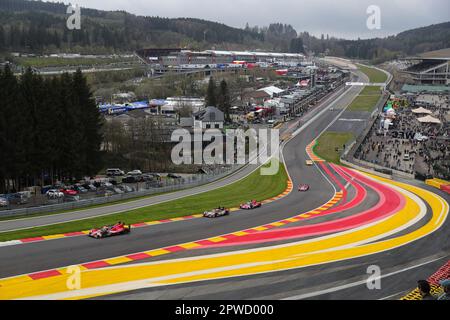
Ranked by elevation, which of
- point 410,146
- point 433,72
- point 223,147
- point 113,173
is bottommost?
point 113,173

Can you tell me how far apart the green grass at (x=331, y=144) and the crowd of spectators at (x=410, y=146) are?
10.9ft

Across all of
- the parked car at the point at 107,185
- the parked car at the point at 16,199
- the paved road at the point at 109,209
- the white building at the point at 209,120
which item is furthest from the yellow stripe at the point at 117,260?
the white building at the point at 209,120

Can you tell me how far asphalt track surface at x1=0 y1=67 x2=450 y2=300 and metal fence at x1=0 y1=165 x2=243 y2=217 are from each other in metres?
9.32

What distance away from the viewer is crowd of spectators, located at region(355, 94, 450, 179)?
61728 mm

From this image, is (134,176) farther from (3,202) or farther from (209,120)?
(209,120)

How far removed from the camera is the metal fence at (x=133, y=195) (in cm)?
3506

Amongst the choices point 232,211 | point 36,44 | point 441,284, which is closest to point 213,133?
point 232,211

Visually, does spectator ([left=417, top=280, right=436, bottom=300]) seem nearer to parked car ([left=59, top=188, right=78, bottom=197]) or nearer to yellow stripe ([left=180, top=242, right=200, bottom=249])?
yellow stripe ([left=180, top=242, right=200, bottom=249])

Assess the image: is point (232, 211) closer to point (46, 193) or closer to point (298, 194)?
point (298, 194)

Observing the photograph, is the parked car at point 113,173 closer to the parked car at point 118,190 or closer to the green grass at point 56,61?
the parked car at point 118,190

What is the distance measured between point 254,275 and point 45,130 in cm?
3136

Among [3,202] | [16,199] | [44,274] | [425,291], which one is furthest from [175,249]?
[16,199]

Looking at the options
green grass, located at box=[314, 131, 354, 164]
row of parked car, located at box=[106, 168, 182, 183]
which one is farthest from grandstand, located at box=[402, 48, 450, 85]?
row of parked car, located at box=[106, 168, 182, 183]

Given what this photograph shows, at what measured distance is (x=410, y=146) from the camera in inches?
2987
